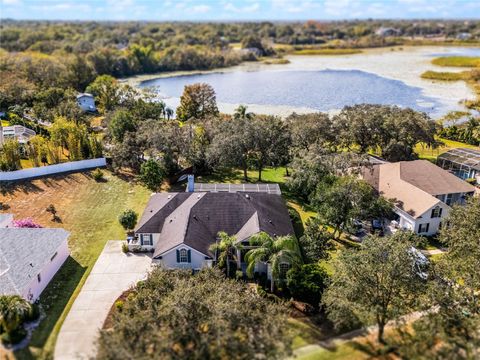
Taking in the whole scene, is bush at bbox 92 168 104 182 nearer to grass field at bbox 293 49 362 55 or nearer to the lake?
the lake

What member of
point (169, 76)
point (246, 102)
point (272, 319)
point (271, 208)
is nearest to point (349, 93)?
point (246, 102)

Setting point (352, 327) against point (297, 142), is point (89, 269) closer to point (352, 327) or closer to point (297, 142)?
point (352, 327)

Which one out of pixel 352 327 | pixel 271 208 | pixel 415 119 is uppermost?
pixel 415 119

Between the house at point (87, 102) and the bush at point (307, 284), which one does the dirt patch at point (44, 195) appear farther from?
the house at point (87, 102)

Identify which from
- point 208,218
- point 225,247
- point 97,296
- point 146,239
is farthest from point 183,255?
point 97,296

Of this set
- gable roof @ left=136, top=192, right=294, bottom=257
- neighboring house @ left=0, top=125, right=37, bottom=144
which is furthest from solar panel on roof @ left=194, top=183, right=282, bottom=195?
neighboring house @ left=0, top=125, right=37, bottom=144

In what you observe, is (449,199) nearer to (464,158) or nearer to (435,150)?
(464,158)

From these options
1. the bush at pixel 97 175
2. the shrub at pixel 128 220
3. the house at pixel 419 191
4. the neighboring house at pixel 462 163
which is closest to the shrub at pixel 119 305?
the shrub at pixel 128 220
